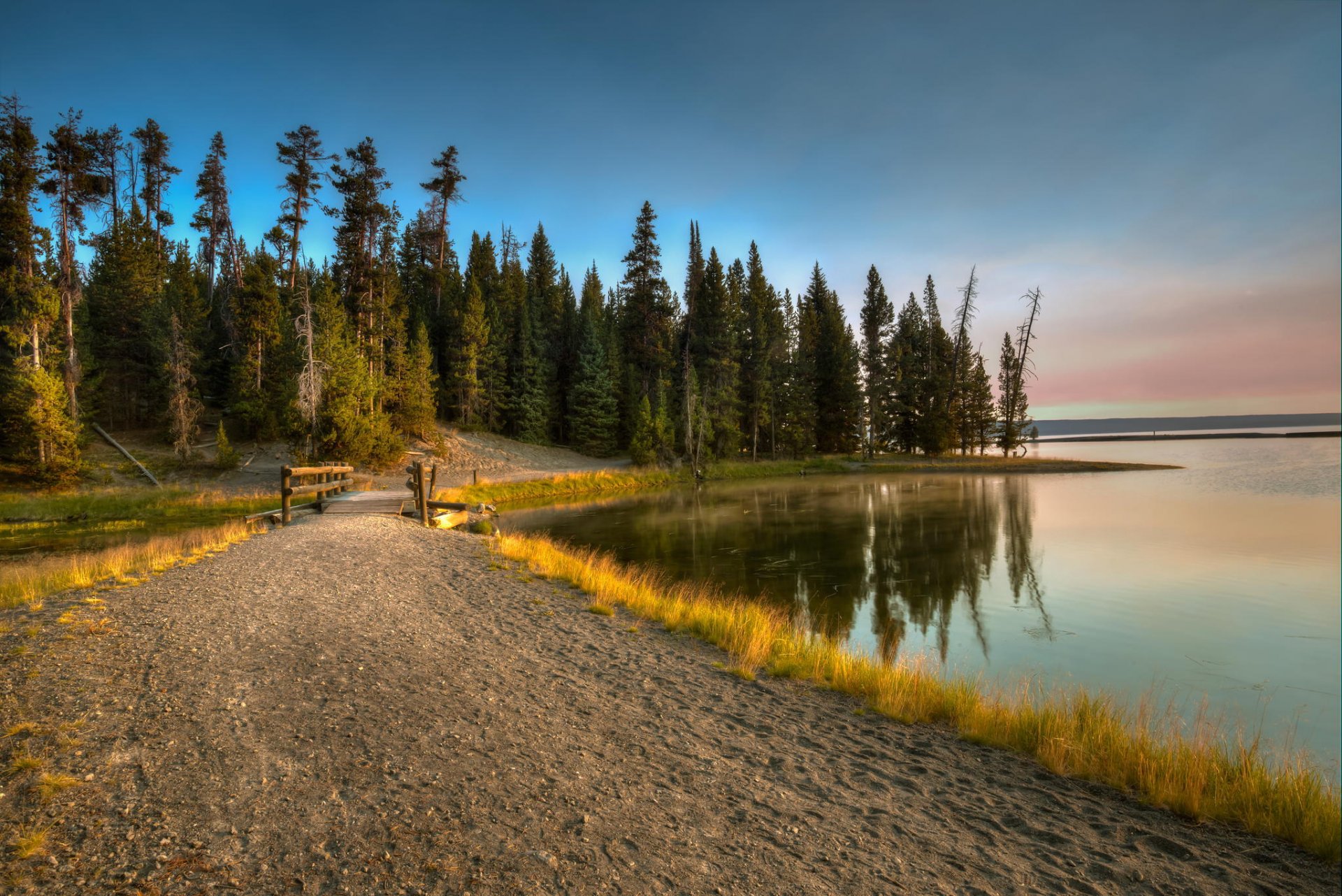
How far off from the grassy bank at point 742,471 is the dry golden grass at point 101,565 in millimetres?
14908

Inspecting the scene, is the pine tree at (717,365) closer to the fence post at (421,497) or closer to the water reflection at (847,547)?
the water reflection at (847,547)

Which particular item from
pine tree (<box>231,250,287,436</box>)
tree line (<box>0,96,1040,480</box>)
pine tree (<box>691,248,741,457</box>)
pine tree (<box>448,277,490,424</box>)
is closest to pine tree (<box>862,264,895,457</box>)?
tree line (<box>0,96,1040,480</box>)

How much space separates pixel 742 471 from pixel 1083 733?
135ft

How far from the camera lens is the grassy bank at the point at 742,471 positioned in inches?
1325

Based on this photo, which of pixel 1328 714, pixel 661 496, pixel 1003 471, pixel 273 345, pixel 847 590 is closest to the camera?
pixel 1328 714

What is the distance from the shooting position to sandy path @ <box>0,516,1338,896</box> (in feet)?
10.7

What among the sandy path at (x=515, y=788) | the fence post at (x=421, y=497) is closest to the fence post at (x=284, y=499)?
the fence post at (x=421, y=497)

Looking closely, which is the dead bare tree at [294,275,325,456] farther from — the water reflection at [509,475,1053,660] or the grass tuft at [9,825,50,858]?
the grass tuft at [9,825,50,858]

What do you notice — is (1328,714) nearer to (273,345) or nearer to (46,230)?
(46,230)

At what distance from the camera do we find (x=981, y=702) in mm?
6609

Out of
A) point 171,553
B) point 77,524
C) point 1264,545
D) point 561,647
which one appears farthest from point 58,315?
point 1264,545

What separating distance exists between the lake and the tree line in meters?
15.5

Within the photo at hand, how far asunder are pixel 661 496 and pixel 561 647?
27.1m

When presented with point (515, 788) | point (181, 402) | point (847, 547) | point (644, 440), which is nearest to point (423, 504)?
point (847, 547)
